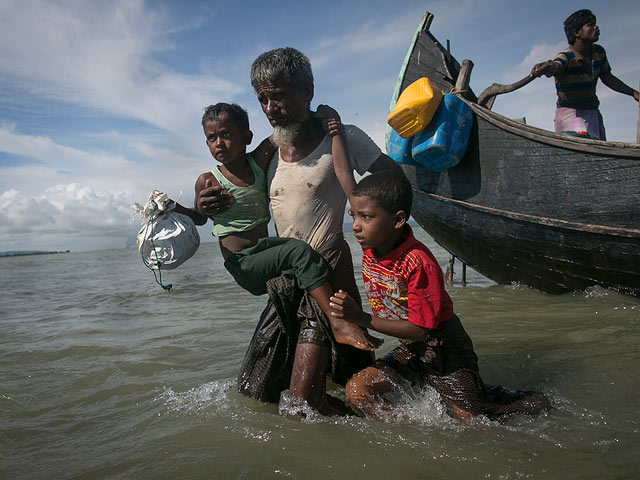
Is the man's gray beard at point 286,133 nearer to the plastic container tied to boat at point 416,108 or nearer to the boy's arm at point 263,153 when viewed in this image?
the boy's arm at point 263,153

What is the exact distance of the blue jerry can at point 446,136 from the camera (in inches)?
189

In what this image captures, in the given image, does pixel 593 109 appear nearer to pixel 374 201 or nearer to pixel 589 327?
pixel 589 327

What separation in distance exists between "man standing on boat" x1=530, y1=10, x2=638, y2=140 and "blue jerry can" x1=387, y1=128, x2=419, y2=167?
1453 mm

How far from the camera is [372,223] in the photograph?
2.21 m

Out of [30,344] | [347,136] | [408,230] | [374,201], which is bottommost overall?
[30,344]

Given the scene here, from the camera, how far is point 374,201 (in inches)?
86.7

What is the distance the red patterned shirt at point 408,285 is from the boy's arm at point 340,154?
1.27 ft

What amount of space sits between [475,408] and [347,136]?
1579mm

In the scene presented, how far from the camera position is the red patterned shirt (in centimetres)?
216

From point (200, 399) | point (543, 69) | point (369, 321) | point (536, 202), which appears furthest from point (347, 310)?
point (543, 69)

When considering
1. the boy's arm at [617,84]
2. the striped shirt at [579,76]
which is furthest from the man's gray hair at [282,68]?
the boy's arm at [617,84]

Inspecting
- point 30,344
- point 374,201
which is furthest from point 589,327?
point 30,344

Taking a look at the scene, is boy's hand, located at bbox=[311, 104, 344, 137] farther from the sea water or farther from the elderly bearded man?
the sea water

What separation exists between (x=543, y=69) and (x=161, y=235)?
422cm
